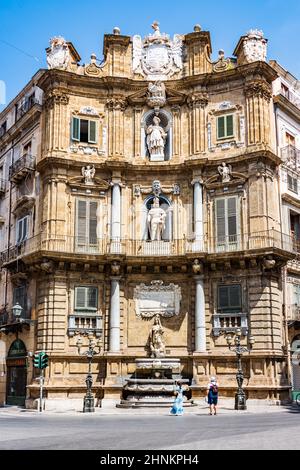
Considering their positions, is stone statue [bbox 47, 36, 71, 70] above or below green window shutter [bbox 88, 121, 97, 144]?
above

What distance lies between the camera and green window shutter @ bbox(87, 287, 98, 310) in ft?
107

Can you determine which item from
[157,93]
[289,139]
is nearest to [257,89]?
[289,139]

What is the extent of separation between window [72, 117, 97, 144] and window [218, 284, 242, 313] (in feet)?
35.9

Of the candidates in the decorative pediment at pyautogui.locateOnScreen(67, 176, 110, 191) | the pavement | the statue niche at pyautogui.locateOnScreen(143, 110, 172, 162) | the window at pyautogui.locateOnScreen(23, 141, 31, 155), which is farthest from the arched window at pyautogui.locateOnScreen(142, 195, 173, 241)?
the pavement

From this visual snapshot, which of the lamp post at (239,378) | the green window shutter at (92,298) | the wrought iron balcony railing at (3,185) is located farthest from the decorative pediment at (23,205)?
the lamp post at (239,378)

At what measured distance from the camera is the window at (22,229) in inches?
1421

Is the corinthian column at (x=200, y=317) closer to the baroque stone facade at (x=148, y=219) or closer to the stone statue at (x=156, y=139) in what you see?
the baroque stone facade at (x=148, y=219)

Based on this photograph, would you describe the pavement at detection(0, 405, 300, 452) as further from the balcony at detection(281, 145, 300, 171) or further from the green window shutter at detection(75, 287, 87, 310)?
the balcony at detection(281, 145, 300, 171)

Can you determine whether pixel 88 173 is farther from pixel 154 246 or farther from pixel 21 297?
pixel 21 297

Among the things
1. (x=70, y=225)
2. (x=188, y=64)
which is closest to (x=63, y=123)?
(x=70, y=225)

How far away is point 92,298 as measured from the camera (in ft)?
108

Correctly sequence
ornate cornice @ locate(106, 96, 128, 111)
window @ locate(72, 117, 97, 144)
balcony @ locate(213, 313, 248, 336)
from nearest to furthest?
1. balcony @ locate(213, 313, 248, 336)
2. window @ locate(72, 117, 97, 144)
3. ornate cornice @ locate(106, 96, 128, 111)

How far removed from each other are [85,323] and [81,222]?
5.41 meters
